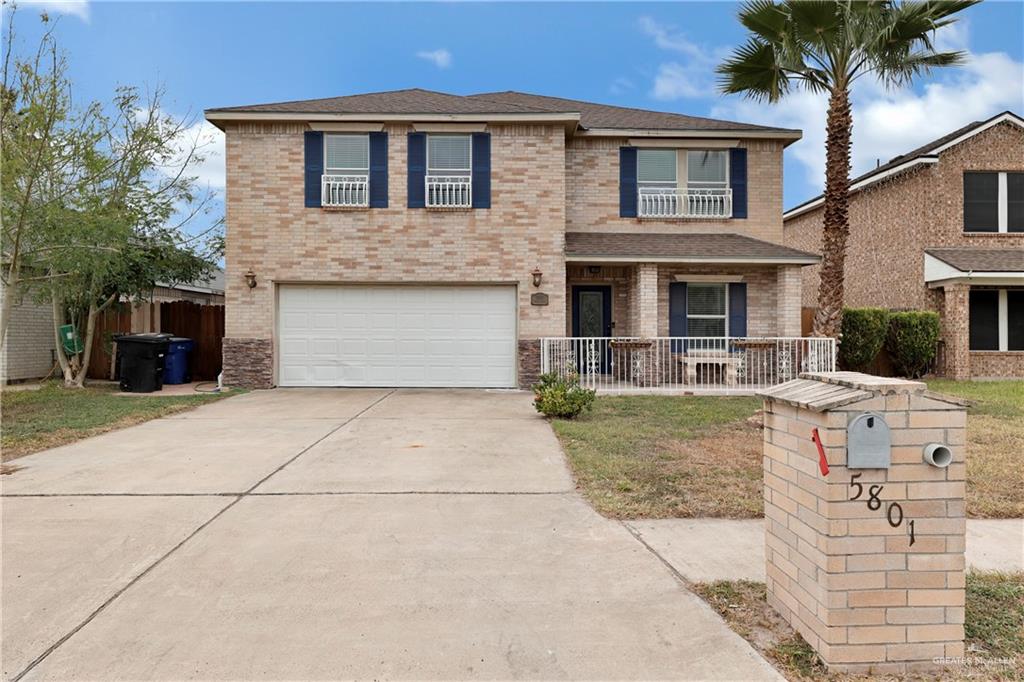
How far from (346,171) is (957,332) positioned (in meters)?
15.8

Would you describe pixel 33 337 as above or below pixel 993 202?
below

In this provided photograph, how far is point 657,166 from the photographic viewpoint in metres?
15.6

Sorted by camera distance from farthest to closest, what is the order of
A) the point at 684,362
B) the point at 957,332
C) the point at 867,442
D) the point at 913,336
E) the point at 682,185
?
the point at 957,332 → the point at 913,336 → the point at 682,185 → the point at 684,362 → the point at 867,442

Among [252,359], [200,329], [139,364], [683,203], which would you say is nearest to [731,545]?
[252,359]

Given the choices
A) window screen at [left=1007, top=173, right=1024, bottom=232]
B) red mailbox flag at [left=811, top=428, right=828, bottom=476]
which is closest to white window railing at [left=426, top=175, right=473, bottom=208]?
red mailbox flag at [left=811, top=428, right=828, bottom=476]

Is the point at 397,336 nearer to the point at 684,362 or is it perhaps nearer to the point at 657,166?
the point at 684,362

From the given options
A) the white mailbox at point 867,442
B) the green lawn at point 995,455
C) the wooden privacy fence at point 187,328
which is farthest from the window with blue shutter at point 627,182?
the white mailbox at point 867,442

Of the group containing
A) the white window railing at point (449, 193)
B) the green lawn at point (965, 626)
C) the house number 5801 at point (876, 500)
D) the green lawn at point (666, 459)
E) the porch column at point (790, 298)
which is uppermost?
the white window railing at point (449, 193)

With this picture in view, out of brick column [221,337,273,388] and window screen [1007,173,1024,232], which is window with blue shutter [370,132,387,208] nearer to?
brick column [221,337,273,388]

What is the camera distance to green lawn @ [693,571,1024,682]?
2.82m

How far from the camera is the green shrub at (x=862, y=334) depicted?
15.7 metres

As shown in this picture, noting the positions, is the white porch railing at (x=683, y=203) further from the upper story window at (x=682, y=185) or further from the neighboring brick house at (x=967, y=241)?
the neighboring brick house at (x=967, y=241)

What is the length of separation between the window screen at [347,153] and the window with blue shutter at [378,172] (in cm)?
18

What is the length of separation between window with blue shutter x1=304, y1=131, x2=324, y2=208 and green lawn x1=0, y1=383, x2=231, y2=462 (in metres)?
4.59
